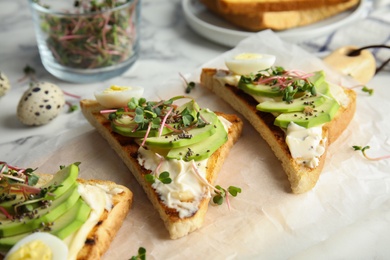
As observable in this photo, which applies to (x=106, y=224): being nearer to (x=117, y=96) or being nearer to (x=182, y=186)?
(x=182, y=186)

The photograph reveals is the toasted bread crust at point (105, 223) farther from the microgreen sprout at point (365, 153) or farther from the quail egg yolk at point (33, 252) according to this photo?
the microgreen sprout at point (365, 153)

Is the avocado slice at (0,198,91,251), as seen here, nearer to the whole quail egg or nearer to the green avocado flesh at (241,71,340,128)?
the green avocado flesh at (241,71,340,128)

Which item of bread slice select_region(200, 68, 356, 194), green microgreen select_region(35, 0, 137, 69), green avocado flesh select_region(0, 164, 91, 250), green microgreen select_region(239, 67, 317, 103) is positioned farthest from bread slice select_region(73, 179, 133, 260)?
green microgreen select_region(35, 0, 137, 69)

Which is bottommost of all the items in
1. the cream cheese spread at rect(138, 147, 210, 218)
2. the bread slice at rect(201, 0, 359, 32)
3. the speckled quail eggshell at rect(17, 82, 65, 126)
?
the speckled quail eggshell at rect(17, 82, 65, 126)

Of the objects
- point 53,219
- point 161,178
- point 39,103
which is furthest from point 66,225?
point 39,103

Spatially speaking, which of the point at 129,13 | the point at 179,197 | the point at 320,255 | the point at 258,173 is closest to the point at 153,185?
the point at 179,197

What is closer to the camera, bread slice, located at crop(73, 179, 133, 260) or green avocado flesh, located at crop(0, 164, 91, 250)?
green avocado flesh, located at crop(0, 164, 91, 250)
